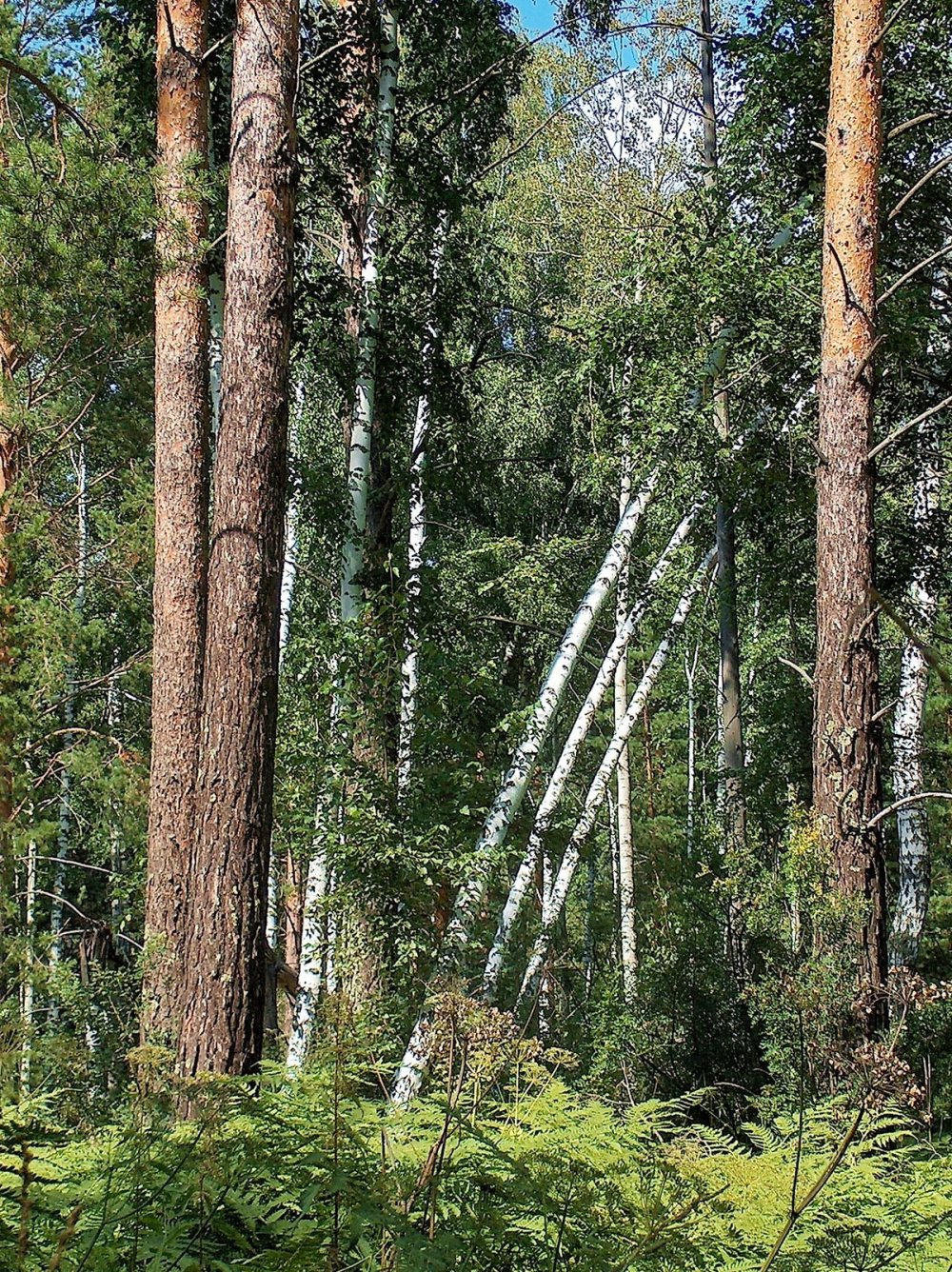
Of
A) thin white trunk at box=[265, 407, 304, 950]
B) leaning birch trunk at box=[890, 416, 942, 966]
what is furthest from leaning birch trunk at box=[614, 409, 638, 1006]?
thin white trunk at box=[265, 407, 304, 950]

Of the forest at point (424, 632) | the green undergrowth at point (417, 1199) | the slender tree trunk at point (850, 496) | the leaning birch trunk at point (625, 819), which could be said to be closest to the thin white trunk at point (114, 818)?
the forest at point (424, 632)

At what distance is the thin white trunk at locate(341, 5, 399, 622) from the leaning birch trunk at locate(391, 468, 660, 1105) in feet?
4.10

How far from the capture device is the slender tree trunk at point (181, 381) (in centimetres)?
625

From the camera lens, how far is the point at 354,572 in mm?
6773

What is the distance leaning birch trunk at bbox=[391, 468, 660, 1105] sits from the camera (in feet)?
19.4

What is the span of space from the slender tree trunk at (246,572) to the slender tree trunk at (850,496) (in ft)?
8.41

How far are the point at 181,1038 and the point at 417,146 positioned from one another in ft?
18.4

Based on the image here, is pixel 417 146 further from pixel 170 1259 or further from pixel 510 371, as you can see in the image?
pixel 510 371

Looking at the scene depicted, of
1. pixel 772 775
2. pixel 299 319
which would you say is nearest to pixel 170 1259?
pixel 299 319

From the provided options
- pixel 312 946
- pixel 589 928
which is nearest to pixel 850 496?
pixel 312 946

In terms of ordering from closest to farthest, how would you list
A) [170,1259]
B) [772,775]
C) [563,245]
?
[170,1259]
[772,775]
[563,245]

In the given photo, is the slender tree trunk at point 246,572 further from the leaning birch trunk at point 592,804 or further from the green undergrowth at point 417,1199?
the leaning birch trunk at point 592,804

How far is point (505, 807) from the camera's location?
6.75 m

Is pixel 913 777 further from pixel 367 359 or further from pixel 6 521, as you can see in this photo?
pixel 6 521
